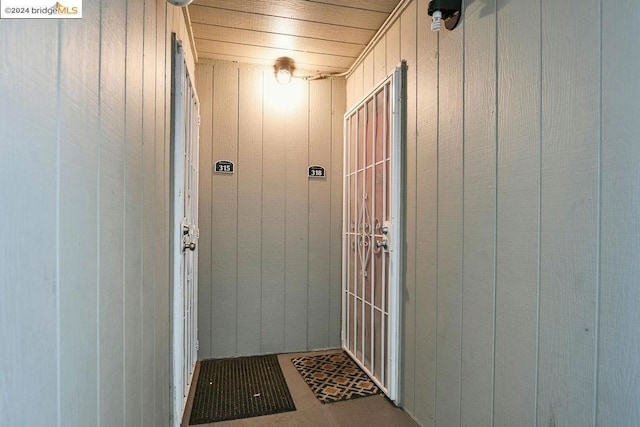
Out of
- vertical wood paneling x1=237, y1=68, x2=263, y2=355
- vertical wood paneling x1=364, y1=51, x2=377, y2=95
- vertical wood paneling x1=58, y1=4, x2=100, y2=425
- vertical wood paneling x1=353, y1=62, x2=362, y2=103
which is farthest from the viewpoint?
vertical wood paneling x1=237, y1=68, x2=263, y2=355

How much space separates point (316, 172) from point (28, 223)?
238cm

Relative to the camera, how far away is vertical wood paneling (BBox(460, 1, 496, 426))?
1.34 m

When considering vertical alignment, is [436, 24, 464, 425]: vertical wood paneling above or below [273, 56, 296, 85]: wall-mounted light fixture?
below

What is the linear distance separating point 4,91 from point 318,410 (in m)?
2.01

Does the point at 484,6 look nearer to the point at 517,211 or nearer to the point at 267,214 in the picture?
the point at 517,211

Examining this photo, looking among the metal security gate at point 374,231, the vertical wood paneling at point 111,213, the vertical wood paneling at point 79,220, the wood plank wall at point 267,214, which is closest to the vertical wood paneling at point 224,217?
the wood plank wall at point 267,214

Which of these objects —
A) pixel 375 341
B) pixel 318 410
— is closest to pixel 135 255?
pixel 318 410

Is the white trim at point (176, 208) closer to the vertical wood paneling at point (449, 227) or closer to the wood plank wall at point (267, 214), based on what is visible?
the wood plank wall at point (267, 214)

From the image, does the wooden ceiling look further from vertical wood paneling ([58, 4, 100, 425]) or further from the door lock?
vertical wood paneling ([58, 4, 100, 425])

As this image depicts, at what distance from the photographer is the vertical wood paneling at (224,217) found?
2.66 metres

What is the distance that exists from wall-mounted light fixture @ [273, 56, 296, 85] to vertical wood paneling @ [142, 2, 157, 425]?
1461 millimetres

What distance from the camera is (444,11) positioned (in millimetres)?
1535

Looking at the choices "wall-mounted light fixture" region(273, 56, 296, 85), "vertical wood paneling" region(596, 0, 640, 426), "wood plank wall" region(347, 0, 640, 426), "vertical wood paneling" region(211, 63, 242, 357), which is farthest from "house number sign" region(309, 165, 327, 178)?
"vertical wood paneling" region(596, 0, 640, 426)

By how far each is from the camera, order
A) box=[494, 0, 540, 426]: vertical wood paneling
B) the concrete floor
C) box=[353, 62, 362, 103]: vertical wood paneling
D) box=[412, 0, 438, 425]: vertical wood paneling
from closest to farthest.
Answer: box=[494, 0, 540, 426]: vertical wood paneling
box=[412, 0, 438, 425]: vertical wood paneling
the concrete floor
box=[353, 62, 362, 103]: vertical wood paneling
